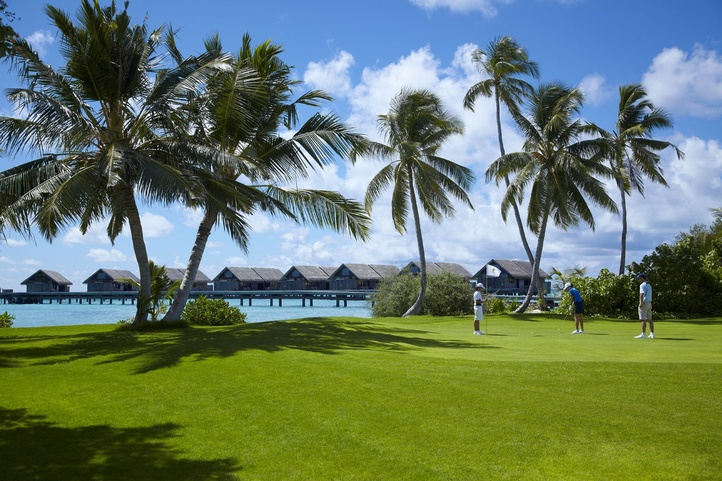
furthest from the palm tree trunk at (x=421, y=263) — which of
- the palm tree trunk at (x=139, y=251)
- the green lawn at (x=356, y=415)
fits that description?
the green lawn at (x=356, y=415)

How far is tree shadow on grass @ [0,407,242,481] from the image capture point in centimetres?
629

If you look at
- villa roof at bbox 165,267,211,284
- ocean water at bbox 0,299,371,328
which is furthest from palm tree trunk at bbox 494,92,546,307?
villa roof at bbox 165,267,211,284

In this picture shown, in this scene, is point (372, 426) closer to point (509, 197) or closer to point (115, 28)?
point (115, 28)

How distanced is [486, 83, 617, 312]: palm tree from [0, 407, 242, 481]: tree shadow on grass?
87.5 feet

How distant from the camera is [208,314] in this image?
A: 899 inches

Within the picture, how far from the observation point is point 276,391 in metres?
9.06

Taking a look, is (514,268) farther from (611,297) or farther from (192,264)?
(192,264)

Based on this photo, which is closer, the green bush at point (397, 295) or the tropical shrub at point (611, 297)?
the tropical shrub at point (611, 297)

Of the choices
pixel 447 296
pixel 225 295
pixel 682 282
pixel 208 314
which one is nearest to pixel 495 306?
pixel 447 296

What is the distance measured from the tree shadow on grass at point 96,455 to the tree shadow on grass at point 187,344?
3.07 metres

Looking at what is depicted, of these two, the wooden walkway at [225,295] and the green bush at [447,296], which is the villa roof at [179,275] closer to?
the wooden walkway at [225,295]

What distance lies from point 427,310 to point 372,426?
27302 millimetres

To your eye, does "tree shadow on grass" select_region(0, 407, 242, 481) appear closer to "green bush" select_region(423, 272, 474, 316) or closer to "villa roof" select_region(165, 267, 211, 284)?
"green bush" select_region(423, 272, 474, 316)

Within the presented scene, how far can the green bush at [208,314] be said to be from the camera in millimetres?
22766
